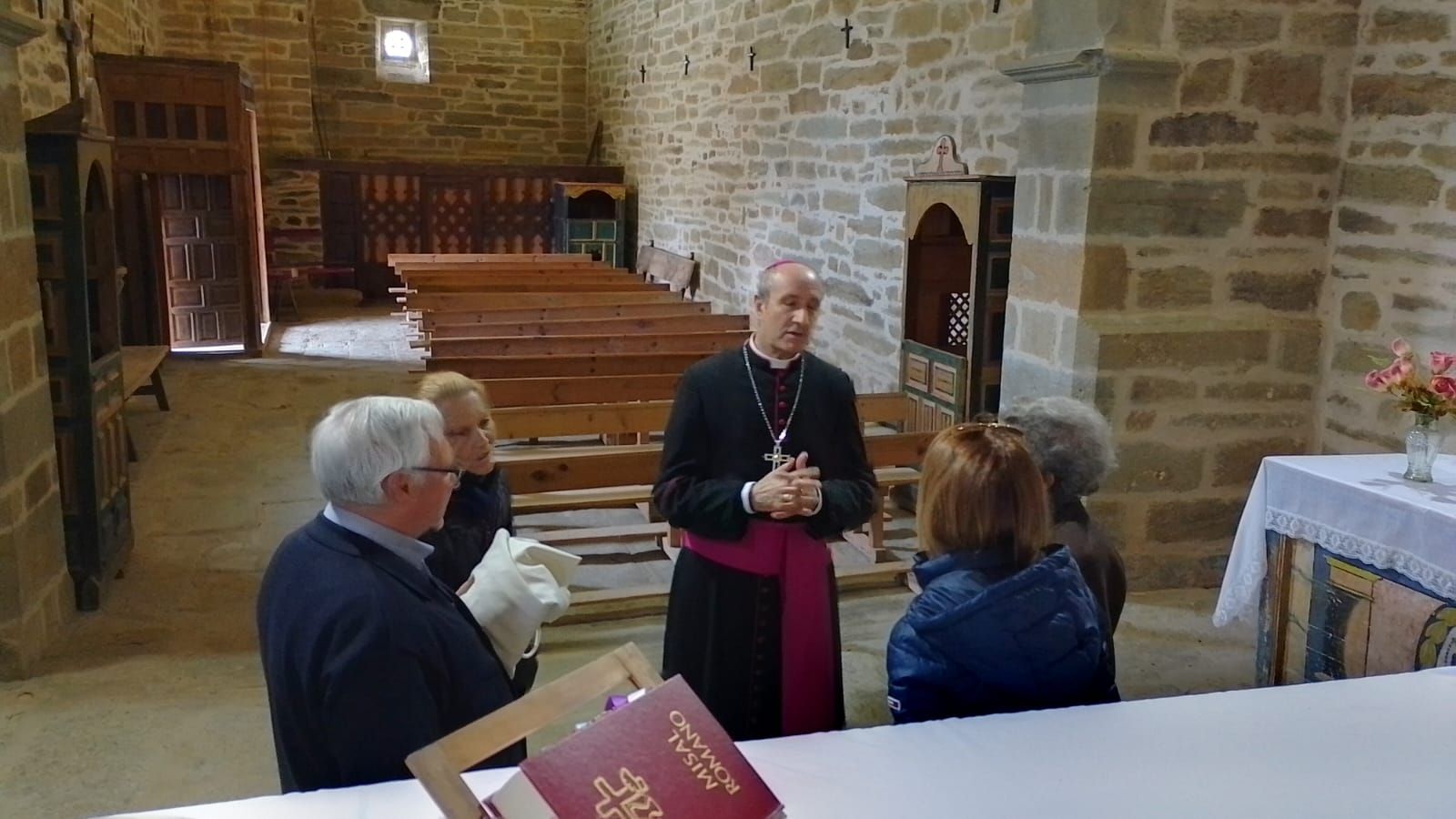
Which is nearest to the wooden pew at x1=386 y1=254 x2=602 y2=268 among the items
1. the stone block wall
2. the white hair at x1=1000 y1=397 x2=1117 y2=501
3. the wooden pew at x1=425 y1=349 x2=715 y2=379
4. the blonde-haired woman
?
the wooden pew at x1=425 y1=349 x2=715 y2=379

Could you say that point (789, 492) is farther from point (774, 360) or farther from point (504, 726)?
point (504, 726)

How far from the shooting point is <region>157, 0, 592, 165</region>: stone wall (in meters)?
12.9

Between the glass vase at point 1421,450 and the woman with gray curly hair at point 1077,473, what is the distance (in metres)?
1.18

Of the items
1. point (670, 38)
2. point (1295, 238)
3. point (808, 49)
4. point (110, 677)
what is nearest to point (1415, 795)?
point (1295, 238)

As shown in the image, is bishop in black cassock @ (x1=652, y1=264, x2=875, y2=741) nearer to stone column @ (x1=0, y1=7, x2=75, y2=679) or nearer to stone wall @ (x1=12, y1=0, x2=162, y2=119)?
stone column @ (x1=0, y1=7, x2=75, y2=679)

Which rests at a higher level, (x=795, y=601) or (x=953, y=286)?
(x=953, y=286)

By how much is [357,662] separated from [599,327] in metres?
6.16

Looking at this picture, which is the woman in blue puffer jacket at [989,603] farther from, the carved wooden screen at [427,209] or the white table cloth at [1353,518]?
the carved wooden screen at [427,209]

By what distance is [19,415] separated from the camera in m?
3.55

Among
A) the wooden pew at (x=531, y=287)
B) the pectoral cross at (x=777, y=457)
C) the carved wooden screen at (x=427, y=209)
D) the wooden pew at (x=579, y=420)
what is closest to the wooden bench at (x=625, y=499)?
the wooden pew at (x=579, y=420)

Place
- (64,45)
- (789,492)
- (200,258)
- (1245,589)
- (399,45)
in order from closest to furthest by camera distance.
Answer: (789,492), (1245,589), (64,45), (200,258), (399,45)

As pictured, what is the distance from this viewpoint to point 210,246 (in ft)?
30.0

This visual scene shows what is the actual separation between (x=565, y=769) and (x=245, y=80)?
364 inches

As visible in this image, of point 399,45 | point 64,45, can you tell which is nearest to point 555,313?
point 64,45
